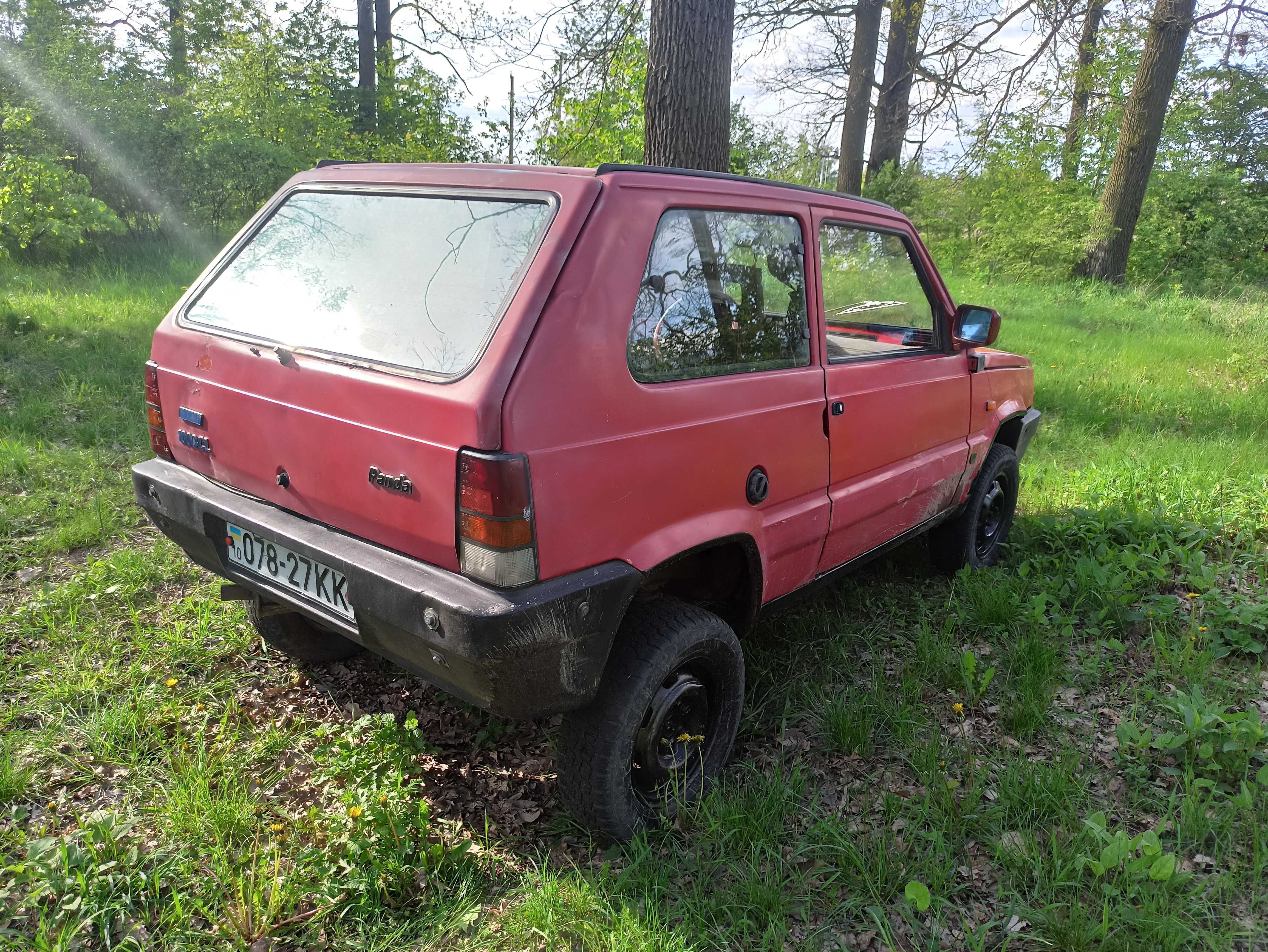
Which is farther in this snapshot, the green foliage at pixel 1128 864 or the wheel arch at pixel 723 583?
the wheel arch at pixel 723 583

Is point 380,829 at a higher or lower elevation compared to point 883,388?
lower

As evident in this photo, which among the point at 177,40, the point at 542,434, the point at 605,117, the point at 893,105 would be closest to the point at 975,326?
the point at 542,434

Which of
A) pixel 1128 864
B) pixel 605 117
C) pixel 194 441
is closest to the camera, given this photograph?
pixel 1128 864

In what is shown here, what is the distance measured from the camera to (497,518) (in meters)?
1.80

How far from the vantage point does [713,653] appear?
2.41 meters

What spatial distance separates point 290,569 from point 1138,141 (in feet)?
50.1

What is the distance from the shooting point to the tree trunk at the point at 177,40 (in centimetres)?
1483

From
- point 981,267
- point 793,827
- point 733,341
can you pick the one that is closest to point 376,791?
point 793,827

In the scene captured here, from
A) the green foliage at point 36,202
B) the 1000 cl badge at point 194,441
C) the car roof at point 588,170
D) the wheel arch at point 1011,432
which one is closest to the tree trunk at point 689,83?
the wheel arch at point 1011,432

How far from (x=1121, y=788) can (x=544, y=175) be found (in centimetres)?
261

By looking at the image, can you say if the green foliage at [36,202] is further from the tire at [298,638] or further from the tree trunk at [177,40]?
the tree trunk at [177,40]

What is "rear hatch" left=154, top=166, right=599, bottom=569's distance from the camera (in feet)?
6.26

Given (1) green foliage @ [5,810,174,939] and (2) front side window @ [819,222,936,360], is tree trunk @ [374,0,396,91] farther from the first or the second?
(1) green foliage @ [5,810,174,939]

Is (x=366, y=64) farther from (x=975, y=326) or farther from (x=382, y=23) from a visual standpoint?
(x=975, y=326)
